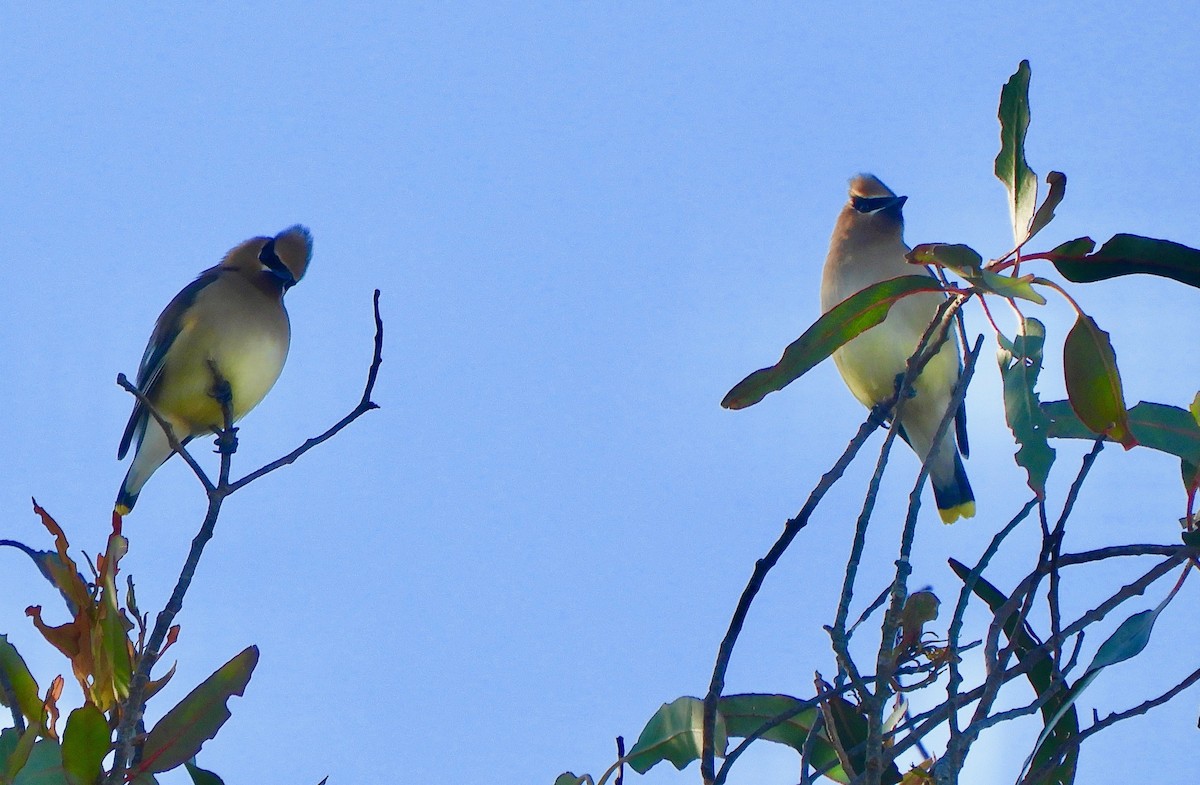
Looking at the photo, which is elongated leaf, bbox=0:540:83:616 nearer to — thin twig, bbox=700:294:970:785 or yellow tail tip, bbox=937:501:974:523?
thin twig, bbox=700:294:970:785

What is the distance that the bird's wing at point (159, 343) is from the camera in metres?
5.03

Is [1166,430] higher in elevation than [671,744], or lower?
higher

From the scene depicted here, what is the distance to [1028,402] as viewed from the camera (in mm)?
1761

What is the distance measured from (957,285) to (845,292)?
10.3 feet

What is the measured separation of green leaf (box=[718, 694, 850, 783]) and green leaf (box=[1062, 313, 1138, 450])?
1.58 ft

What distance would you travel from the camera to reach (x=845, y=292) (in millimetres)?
5000

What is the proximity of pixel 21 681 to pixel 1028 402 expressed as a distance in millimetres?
1215

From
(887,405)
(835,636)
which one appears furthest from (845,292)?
(835,636)

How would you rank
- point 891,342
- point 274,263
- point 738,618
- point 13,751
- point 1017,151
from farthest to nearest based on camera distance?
point 274,263 < point 891,342 < point 1017,151 < point 13,751 < point 738,618

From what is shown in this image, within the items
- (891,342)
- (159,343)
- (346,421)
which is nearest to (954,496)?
(891,342)

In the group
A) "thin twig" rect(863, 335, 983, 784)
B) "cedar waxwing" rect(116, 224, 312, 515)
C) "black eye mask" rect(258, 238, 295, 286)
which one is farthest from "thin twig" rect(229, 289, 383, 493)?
"black eye mask" rect(258, 238, 295, 286)

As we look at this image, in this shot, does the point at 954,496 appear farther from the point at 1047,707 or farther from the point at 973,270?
the point at 973,270

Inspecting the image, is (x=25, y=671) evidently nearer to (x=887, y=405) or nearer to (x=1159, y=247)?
(x=1159, y=247)

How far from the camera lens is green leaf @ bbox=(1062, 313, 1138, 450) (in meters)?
1.66
